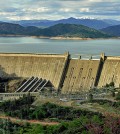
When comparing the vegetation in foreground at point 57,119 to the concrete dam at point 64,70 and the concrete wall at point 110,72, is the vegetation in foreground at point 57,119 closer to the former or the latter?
the concrete dam at point 64,70

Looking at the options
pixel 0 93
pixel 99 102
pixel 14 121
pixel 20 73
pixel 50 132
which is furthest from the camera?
pixel 20 73

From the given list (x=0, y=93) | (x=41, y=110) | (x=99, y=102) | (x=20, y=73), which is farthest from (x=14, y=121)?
(x=20, y=73)

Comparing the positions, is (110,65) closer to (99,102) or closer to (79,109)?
(99,102)

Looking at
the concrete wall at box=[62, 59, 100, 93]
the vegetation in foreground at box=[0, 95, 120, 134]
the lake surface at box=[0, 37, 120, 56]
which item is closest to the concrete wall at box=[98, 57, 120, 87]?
the concrete wall at box=[62, 59, 100, 93]

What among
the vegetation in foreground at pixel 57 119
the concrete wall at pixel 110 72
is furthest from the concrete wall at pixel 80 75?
the vegetation in foreground at pixel 57 119

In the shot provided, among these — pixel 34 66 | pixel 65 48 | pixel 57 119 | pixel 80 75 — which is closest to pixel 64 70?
pixel 80 75

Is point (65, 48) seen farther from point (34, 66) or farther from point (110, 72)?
point (110, 72)

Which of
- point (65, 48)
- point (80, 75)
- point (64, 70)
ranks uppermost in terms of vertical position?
point (64, 70)
